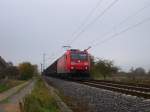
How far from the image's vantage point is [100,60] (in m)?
60.7

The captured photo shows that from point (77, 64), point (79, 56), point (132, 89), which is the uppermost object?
point (79, 56)

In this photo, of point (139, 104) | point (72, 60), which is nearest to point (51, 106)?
point (139, 104)

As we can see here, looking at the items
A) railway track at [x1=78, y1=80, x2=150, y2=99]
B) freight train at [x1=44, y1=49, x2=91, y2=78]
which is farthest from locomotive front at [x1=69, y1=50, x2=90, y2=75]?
railway track at [x1=78, y1=80, x2=150, y2=99]

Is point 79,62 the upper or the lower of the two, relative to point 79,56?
lower

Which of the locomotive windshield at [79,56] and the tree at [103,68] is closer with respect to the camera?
the locomotive windshield at [79,56]

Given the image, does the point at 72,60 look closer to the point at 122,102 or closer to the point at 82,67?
the point at 82,67

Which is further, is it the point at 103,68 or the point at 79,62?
the point at 103,68

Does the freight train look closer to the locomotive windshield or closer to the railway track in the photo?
the locomotive windshield

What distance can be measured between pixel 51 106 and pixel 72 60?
75.4 ft

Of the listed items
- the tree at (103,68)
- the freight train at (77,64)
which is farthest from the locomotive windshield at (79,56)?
the tree at (103,68)

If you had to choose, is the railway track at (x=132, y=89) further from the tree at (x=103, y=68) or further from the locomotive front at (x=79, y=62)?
the tree at (x=103, y=68)

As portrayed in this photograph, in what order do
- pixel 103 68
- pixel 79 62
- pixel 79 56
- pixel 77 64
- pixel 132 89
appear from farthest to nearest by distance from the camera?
pixel 103 68
pixel 79 56
pixel 79 62
pixel 77 64
pixel 132 89

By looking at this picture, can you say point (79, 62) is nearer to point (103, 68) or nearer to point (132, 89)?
point (103, 68)

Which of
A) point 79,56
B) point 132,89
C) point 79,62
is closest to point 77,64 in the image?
point 79,62
